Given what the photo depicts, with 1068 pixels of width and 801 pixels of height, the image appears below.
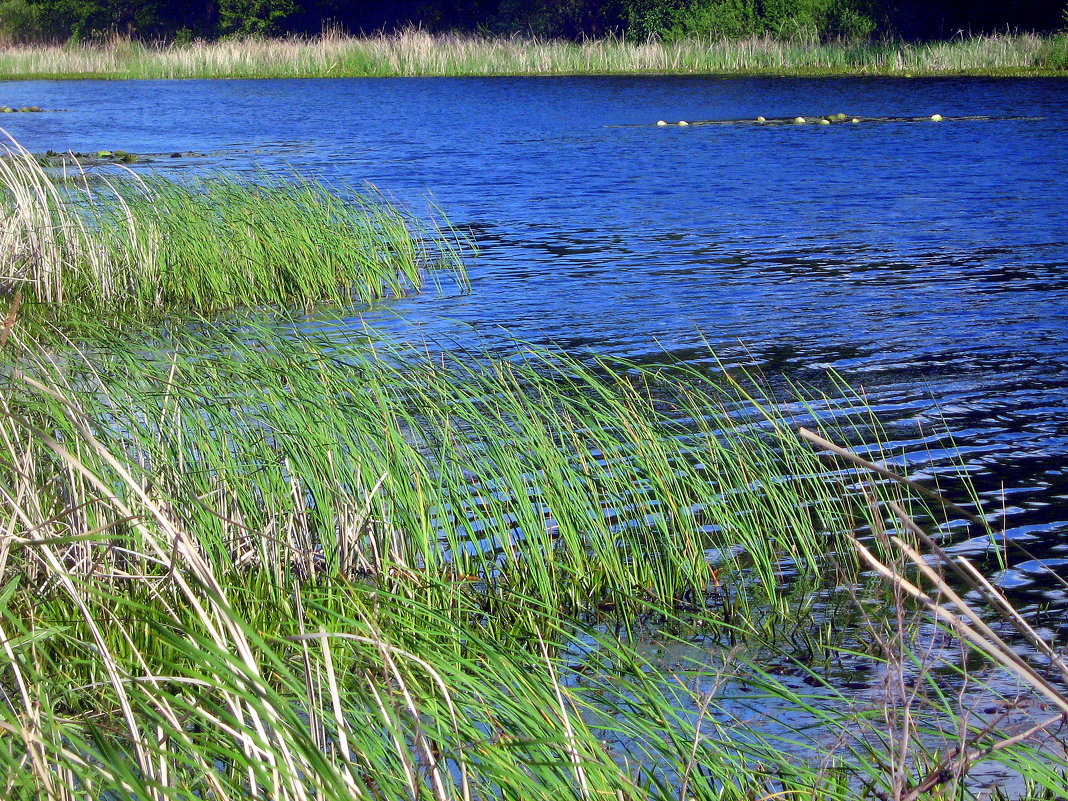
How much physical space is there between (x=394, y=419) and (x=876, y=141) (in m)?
15.6

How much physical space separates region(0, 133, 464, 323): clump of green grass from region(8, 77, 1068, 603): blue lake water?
1.62 feet

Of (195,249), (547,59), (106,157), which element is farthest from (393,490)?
(547,59)

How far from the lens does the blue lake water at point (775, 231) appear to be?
6.39 metres

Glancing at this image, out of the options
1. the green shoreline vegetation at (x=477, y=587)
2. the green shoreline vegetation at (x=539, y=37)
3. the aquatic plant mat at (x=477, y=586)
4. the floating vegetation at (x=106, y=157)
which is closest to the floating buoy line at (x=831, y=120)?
the floating vegetation at (x=106, y=157)

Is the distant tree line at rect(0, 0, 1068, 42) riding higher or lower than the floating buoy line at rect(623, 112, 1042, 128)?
higher

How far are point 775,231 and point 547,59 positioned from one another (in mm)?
27888

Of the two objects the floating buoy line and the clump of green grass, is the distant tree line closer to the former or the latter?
the floating buoy line

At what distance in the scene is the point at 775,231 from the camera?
11.8 m

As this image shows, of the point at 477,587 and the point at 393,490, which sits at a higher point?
the point at 393,490

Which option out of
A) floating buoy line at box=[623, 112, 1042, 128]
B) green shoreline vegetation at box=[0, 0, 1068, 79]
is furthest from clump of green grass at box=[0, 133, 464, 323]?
green shoreline vegetation at box=[0, 0, 1068, 79]

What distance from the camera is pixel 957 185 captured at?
13789 millimetres

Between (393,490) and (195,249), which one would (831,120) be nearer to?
(195,249)

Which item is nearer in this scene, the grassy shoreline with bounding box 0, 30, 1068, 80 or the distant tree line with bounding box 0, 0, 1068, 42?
the grassy shoreline with bounding box 0, 30, 1068, 80

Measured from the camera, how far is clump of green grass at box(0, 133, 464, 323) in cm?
747
